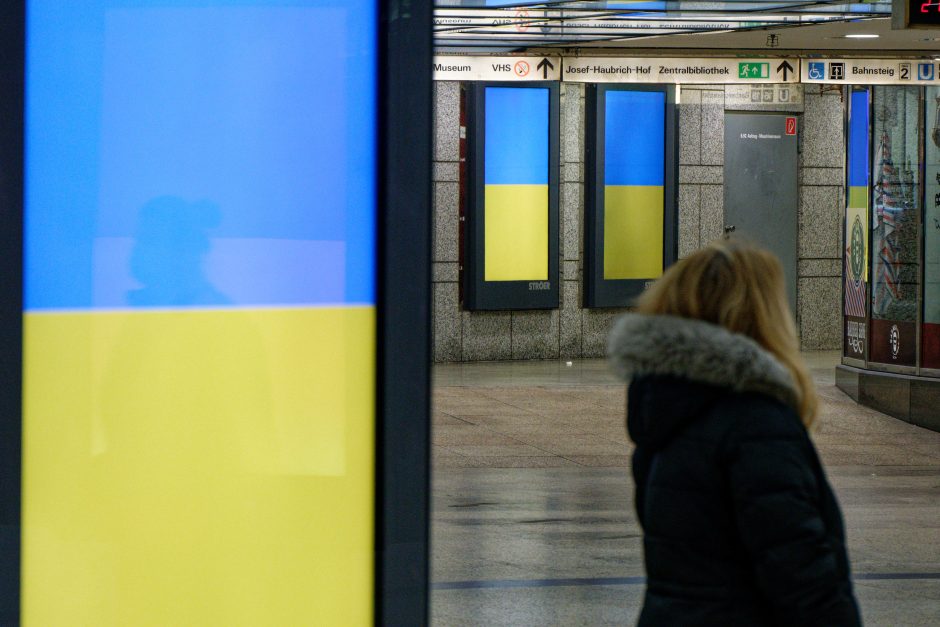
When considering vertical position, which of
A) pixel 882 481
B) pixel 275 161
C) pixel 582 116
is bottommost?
pixel 882 481

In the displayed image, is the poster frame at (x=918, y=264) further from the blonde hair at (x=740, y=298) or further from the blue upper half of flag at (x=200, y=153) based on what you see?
the blonde hair at (x=740, y=298)

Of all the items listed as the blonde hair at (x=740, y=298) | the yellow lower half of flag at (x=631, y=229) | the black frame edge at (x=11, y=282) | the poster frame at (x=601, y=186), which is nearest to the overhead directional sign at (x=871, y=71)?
the poster frame at (x=601, y=186)

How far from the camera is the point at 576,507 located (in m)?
7.88

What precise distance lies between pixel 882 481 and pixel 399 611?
629 centimetres

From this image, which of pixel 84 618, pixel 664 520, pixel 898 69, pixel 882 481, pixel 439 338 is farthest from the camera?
pixel 439 338

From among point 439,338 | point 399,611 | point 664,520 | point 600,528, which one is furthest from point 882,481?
point 439,338

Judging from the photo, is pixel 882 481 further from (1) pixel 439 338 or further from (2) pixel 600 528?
(1) pixel 439 338

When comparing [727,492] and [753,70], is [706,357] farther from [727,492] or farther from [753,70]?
[753,70]

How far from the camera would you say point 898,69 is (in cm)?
1469

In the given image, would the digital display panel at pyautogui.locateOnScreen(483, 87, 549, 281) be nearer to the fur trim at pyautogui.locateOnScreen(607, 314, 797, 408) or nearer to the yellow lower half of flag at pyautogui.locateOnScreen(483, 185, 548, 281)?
the yellow lower half of flag at pyautogui.locateOnScreen(483, 185, 548, 281)

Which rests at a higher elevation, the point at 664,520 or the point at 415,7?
the point at 415,7

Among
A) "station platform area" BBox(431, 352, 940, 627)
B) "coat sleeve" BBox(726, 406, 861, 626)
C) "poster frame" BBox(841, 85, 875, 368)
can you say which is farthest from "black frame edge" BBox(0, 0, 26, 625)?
"poster frame" BBox(841, 85, 875, 368)

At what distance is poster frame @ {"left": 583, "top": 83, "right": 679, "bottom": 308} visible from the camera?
54.7ft

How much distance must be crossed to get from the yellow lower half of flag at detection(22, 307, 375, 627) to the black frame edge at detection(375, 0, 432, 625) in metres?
0.05
